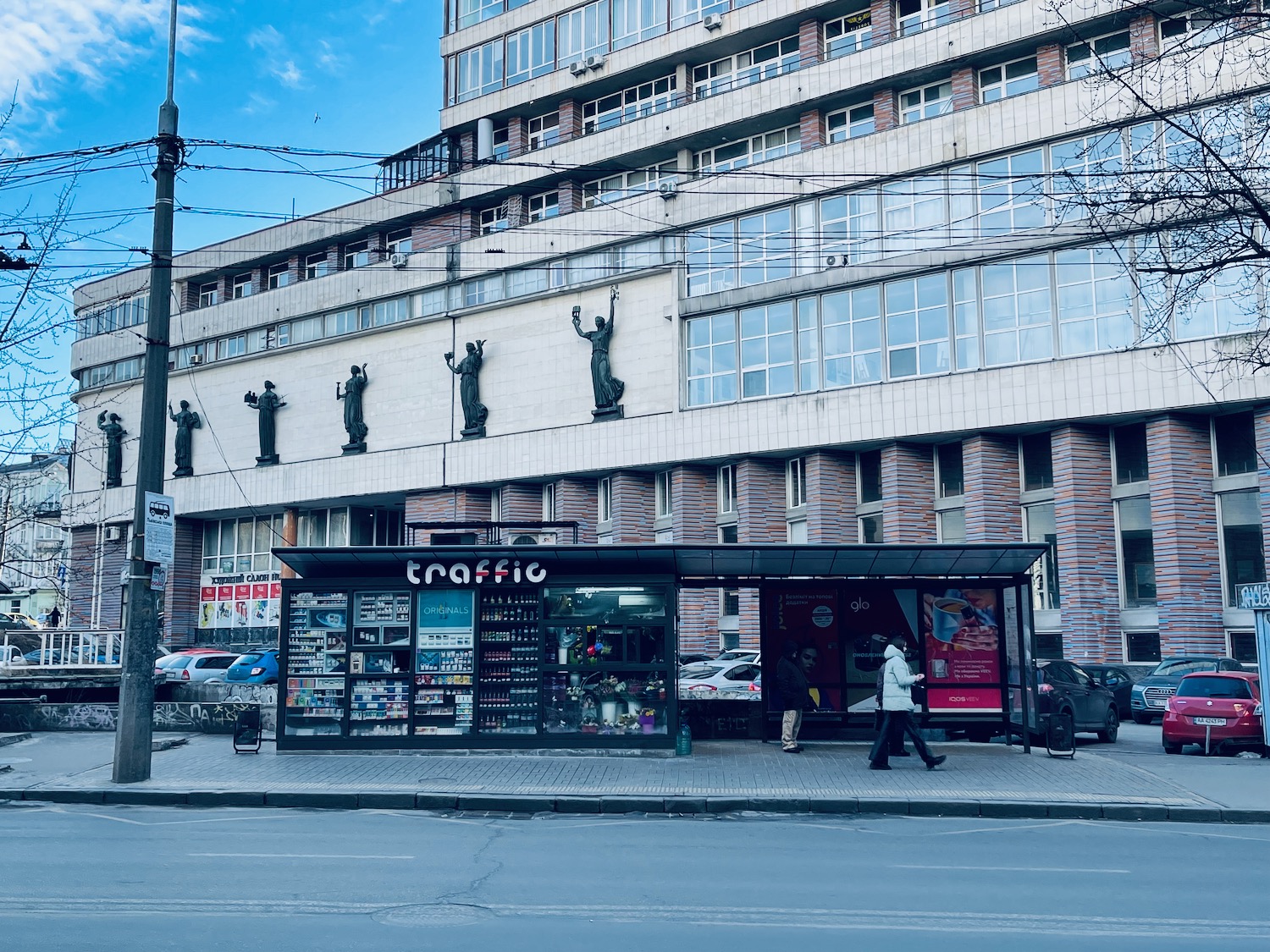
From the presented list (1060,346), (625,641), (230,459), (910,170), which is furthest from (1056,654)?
(230,459)

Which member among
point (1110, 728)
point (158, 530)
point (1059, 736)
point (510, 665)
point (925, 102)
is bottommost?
point (1110, 728)

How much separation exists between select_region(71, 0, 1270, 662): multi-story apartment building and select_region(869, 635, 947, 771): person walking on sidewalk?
14681 mm

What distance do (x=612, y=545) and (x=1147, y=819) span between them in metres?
8.08

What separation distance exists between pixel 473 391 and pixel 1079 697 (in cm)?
2959

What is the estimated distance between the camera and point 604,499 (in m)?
44.3

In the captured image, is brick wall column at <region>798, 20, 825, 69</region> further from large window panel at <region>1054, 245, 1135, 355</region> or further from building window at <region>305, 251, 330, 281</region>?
building window at <region>305, 251, 330, 281</region>

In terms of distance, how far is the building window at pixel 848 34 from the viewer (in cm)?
4009

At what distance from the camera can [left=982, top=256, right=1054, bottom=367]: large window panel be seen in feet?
113

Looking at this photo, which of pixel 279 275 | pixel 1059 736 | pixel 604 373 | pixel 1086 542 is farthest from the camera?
pixel 279 275

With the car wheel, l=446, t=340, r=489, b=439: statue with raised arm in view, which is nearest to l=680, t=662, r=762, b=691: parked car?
the car wheel

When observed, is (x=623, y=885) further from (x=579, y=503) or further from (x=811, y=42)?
(x=811, y=42)

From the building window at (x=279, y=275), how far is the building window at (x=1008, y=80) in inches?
1290

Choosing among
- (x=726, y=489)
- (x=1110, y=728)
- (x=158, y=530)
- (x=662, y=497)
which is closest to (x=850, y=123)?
(x=726, y=489)

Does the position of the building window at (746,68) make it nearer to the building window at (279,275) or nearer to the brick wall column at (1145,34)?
the brick wall column at (1145,34)
